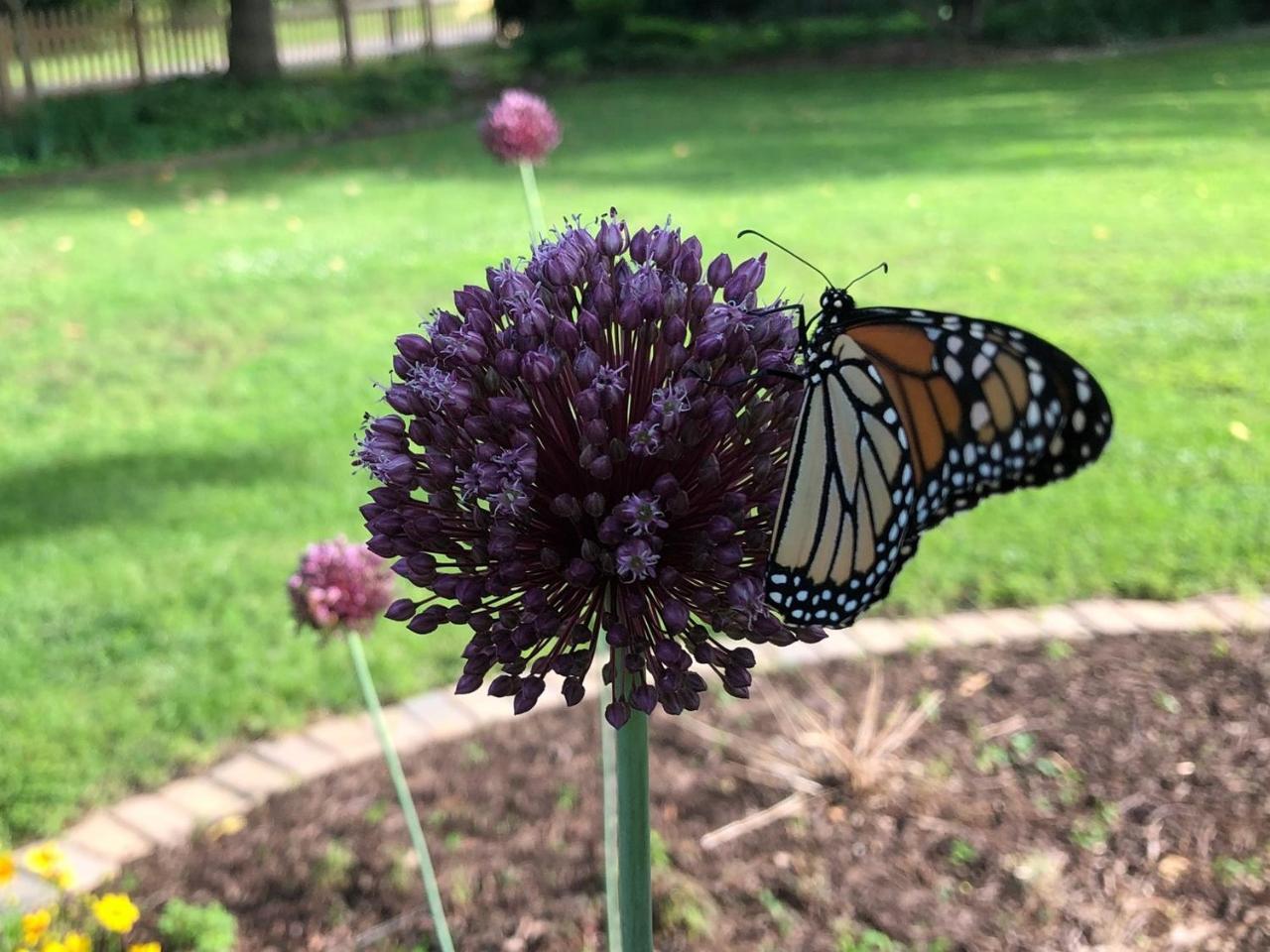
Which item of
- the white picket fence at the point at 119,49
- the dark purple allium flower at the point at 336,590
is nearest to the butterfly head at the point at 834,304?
the dark purple allium flower at the point at 336,590

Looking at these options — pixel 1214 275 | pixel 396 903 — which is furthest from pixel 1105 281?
pixel 396 903

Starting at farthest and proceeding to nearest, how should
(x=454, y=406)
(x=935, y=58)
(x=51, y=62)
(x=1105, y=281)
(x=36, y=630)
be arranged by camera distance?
(x=935, y=58) → (x=51, y=62) → (x=1105, y=281) → (x=36, y=630) → (x=454, y=406)

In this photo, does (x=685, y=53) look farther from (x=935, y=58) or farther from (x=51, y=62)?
(x=51, y=62)

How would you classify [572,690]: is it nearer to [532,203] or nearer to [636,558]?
[636,558]

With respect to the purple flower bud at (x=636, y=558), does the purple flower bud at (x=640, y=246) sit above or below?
above

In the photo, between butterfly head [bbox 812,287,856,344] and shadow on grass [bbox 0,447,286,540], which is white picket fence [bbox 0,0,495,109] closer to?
shadow on grass [bbox 0,447,286,540]

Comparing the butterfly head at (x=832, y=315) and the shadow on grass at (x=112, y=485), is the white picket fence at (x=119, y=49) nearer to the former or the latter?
the shadow on grass at (x=112, y=485)

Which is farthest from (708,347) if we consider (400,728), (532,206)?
(400,728)
